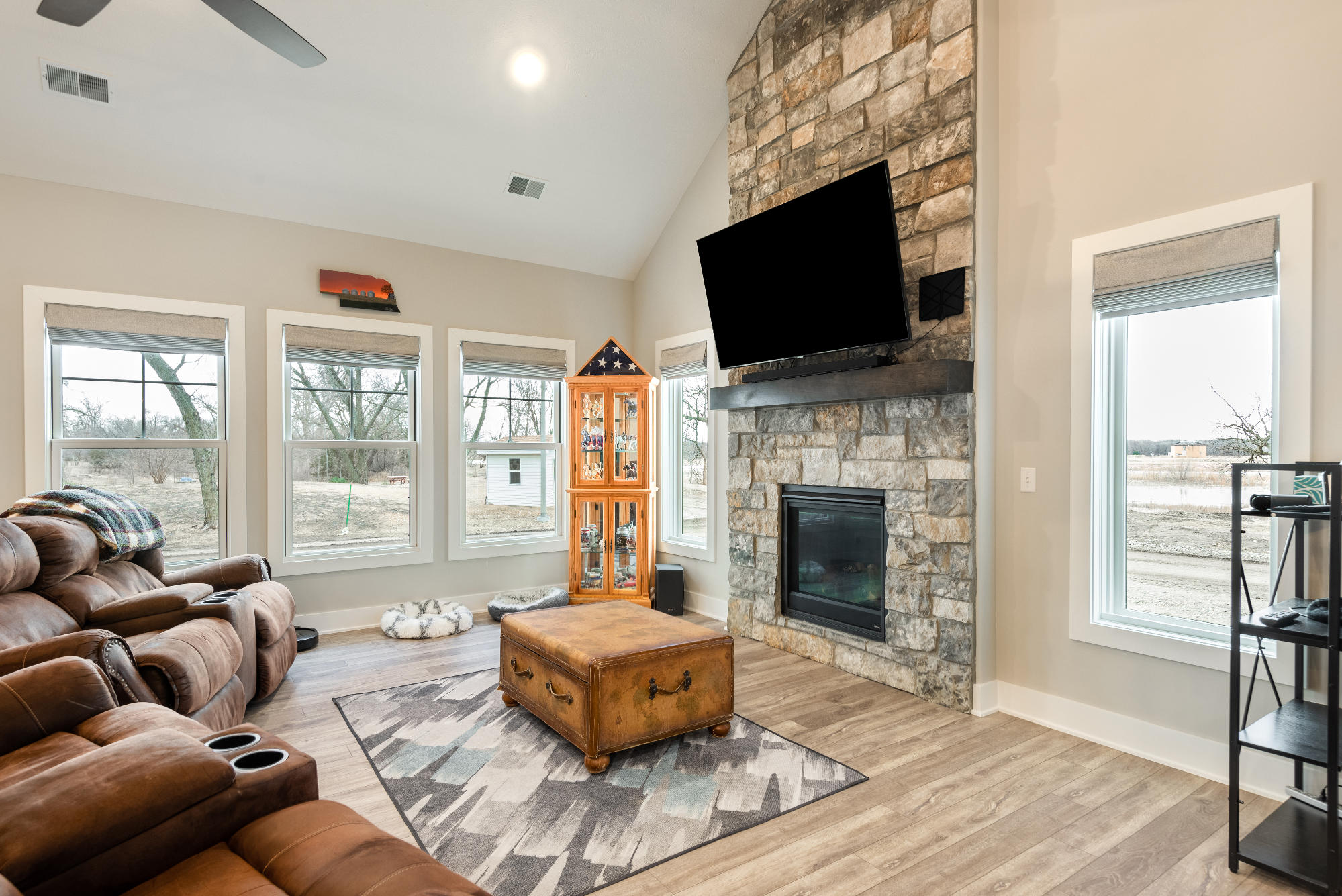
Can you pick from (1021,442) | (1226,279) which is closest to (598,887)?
(1021,442)

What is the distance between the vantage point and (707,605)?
5.18 metres

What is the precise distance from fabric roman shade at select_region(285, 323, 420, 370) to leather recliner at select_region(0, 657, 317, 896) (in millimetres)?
3371

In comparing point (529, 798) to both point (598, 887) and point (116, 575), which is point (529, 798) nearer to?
point (598, 887)

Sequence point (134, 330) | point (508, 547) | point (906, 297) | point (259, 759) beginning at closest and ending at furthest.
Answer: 1. point (259, 759)
2. point (906, 297)
3. point (134, 330)
4. point (508, 547)

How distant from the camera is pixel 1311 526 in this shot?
2.39 meters

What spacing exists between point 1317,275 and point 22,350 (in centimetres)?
594

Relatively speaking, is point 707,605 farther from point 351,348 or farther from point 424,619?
point 351,348

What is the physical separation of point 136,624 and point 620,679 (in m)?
1.97

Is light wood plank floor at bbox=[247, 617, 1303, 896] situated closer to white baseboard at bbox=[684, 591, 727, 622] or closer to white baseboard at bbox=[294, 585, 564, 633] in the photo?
white baseboard at bbox=[294, 585, 564, 633]

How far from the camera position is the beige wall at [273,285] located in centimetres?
389

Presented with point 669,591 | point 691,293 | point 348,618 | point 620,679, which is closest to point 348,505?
point 348,618

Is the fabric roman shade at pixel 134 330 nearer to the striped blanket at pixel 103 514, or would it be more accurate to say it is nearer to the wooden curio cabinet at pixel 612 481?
the striped blanket at pixel 103 514

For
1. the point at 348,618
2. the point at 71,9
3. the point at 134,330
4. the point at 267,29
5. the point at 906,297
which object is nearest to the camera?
the point at 71,9

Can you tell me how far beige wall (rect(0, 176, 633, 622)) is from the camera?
3889mm
